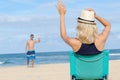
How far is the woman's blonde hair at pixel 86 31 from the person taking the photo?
4.16 m

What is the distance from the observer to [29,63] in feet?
63.6

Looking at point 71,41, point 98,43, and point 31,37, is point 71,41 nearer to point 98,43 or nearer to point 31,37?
point 98,43

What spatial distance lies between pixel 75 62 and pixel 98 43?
1.19ft

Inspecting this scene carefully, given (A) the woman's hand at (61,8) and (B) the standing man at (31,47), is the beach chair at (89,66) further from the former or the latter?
(B) the standing man at (31,47)

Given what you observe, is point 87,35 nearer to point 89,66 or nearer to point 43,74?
point 89,66

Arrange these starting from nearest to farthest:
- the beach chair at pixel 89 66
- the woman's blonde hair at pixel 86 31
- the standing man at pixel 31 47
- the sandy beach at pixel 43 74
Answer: the woman's blonde hair at pixel 86 31 < the beach chair at pixel 89 66 < the sandy beach at pixel 43 74 < the standing man at pixel 31 47

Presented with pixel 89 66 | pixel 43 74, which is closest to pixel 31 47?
pixel 43 74

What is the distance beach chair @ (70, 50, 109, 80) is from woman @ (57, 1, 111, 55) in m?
0.07

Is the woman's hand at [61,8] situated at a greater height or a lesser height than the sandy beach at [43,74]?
greater

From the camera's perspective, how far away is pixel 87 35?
417cm

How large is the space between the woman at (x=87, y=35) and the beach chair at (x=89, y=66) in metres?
0.07

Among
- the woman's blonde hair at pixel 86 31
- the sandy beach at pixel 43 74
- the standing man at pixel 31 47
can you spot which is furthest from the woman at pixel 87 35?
the standing man at pixel 31 47

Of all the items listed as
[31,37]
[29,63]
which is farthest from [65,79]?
[29,63]

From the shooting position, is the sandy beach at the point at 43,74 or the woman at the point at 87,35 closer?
the woman at the point at 87,35
